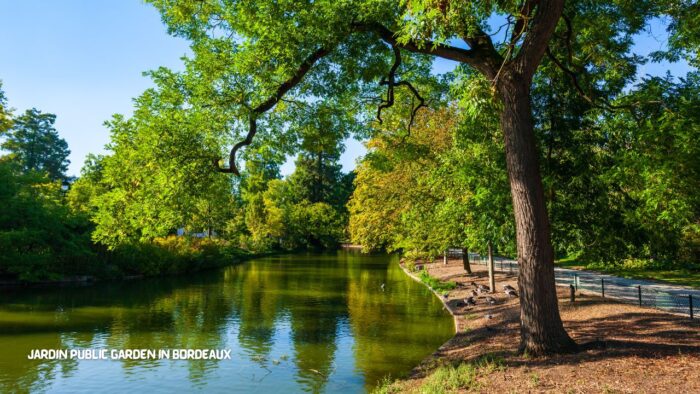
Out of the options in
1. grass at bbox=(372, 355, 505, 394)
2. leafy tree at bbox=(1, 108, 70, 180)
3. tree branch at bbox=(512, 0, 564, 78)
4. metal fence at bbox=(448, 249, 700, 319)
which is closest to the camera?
tree branch at bbox=(512, 0, 564, 78)

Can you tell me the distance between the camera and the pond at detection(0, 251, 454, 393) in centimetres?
1385

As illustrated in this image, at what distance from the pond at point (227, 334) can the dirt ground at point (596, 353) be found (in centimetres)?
202

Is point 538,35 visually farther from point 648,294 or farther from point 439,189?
point 439,189

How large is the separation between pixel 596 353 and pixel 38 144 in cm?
10680

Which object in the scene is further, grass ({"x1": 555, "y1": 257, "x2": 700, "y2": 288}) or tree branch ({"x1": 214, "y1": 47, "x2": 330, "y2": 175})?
grass ({"x1": 555, "y1": 257, "x2": 700, "y2": 288})

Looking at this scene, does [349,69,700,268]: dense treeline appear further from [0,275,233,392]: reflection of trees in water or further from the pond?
[0,275,233,392]: reflection of trees in water

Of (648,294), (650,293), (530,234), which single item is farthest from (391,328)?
(650,293)

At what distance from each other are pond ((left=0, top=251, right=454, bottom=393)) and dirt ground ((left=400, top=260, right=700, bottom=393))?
2.02m

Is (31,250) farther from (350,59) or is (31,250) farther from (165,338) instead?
(350,59)

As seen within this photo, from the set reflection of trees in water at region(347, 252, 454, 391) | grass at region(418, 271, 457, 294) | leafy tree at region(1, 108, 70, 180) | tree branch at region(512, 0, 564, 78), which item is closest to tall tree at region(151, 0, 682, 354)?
tree branch at region(512, 0, 564, 78)

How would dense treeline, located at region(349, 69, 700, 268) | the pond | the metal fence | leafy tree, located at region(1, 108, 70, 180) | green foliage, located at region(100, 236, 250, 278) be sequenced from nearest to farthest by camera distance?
1. dense treeline, located at region(349, 69, 700, 268)
2. the pond
3. the metal fence
4. green foliage, located at region(100, 236, 250, 278)
5. leafy tree, located at region(1, 108, 70, 180)

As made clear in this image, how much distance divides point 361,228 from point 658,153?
30.6 metres

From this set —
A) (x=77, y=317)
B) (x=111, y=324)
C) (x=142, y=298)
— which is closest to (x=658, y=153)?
(x=111, y=324)

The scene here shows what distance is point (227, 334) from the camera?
19.2 m
